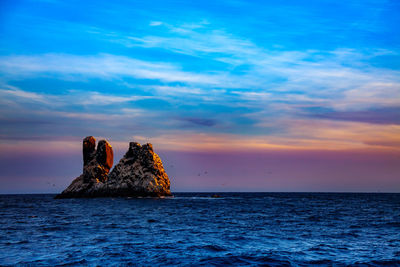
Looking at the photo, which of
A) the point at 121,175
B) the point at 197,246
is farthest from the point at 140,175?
the point at 197,246

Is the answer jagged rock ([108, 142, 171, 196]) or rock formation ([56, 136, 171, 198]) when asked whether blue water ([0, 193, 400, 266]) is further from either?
rock formation ([56, 136, 171, 198])

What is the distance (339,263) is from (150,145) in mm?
103572

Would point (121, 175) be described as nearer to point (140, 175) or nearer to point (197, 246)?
point (140, 175)

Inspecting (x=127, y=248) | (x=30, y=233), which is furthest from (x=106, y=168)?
(x=127, y=248)

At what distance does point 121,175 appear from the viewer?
115062 millimetres

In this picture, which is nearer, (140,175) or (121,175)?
(140,175)

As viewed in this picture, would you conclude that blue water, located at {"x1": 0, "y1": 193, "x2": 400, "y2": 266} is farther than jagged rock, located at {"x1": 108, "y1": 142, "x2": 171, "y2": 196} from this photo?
No

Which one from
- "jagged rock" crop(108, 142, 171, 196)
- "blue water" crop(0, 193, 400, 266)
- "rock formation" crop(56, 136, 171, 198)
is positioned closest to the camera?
"blue water" crop(0, 193, 400, 266)

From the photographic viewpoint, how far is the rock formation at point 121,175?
366 feet

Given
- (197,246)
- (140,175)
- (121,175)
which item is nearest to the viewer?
(197,246)

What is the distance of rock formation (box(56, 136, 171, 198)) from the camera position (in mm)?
111562

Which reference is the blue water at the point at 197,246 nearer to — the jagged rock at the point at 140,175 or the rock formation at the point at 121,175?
the jagged rock at the point at 140,175

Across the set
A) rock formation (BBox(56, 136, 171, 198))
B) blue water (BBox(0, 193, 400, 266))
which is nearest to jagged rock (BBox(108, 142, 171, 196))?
rock formation (BBox(56, 136, 171, 198))

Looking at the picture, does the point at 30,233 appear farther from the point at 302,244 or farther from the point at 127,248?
the point at 302,244
